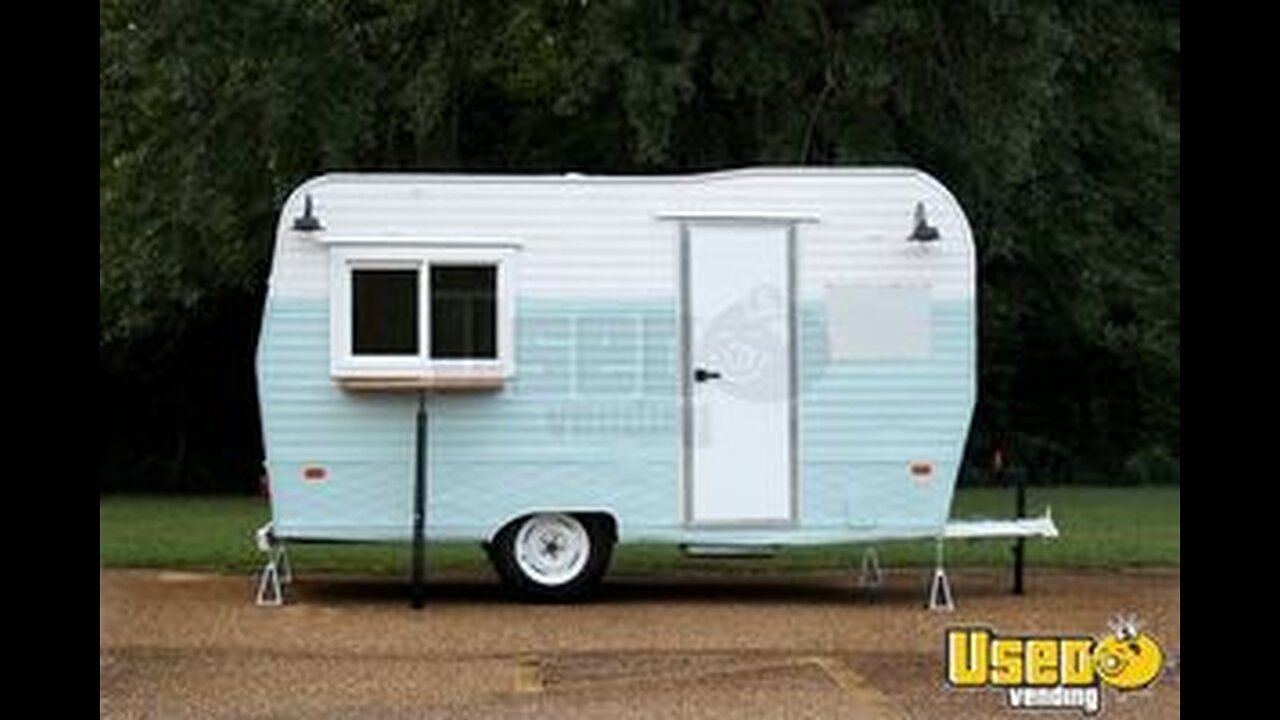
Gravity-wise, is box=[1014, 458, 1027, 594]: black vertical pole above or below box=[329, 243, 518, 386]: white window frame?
below

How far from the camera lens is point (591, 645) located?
41.4 ft

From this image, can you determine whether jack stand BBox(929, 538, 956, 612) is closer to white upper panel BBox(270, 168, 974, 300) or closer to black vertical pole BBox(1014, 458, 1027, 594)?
black vertical pole BBox(1014, 458, 1027, 594)

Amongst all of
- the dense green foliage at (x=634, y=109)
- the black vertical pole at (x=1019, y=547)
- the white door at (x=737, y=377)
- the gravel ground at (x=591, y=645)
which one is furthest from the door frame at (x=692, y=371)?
the dense green foliage at (x=634, y=109)

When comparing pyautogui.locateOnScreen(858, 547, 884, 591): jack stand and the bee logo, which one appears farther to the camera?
pyautogui.locateOnScreen(858, 547, 884, 591): jack stand

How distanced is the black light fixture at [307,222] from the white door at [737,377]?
2384 millimetres

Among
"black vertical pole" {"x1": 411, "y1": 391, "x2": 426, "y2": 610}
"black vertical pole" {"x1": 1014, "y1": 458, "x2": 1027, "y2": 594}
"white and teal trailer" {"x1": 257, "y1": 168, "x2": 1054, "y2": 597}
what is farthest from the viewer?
"black vertical pole" {"x1": 1014, "y1": 458, "x2": 1027, "y2": 594}

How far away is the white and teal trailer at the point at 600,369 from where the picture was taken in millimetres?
14594

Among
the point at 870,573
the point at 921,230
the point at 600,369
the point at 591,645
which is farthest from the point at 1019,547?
the point at 591,645

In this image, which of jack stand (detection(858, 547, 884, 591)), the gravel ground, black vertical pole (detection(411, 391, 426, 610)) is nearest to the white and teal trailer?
black vertical pole (detection(411, 391, 426, 610))

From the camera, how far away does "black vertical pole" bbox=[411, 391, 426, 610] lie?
14.3 metres

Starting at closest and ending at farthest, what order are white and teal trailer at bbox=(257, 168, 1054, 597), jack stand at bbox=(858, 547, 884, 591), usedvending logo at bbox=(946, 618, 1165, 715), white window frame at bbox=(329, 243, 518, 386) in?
usedvending logo at bbox=(946, 618, 1165, 715) < white window frame at bbox=(329, 243, 518, 386) < white and teal trailer at bbox=(257, 168, 1054, 597) < jack stand at bbox=(858, 547, 884, 591)

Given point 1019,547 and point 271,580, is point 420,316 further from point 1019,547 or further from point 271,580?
point 1019,547

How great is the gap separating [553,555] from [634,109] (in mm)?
6295

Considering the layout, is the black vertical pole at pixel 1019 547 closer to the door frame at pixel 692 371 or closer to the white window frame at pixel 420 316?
the door frame at pixel 692 371
